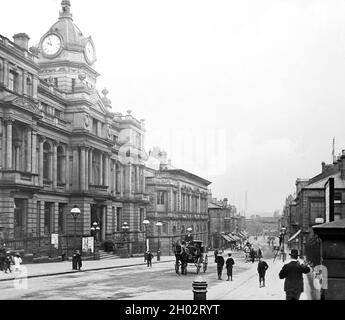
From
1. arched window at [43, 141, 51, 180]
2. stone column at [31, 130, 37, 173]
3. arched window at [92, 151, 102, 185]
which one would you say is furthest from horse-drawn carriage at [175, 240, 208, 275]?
arched window at [92, 151, 102, 185]

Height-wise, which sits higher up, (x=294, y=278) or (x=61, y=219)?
(x=61, y=219)

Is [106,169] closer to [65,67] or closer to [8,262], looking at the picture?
[65,67]

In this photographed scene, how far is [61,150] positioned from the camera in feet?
156

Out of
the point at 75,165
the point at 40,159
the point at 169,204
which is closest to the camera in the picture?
the point at 40,159

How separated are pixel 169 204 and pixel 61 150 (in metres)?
23.9

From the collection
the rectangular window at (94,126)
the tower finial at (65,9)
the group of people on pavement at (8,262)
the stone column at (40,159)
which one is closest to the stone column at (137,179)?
the rectangular window at (94,126)

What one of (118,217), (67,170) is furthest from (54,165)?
(118,217)

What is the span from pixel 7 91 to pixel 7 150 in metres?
3.74

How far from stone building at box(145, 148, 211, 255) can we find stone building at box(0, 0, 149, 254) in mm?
5126

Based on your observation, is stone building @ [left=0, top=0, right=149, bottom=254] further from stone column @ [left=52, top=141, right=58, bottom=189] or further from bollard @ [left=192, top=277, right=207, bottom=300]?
bollard @ [left=192, top=277, right=207, bottom=300]

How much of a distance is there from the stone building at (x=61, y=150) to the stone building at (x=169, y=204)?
5.13m

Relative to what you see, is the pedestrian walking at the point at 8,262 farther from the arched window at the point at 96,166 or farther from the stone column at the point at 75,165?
the arched window at the point at 96,166

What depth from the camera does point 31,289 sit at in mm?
19922
